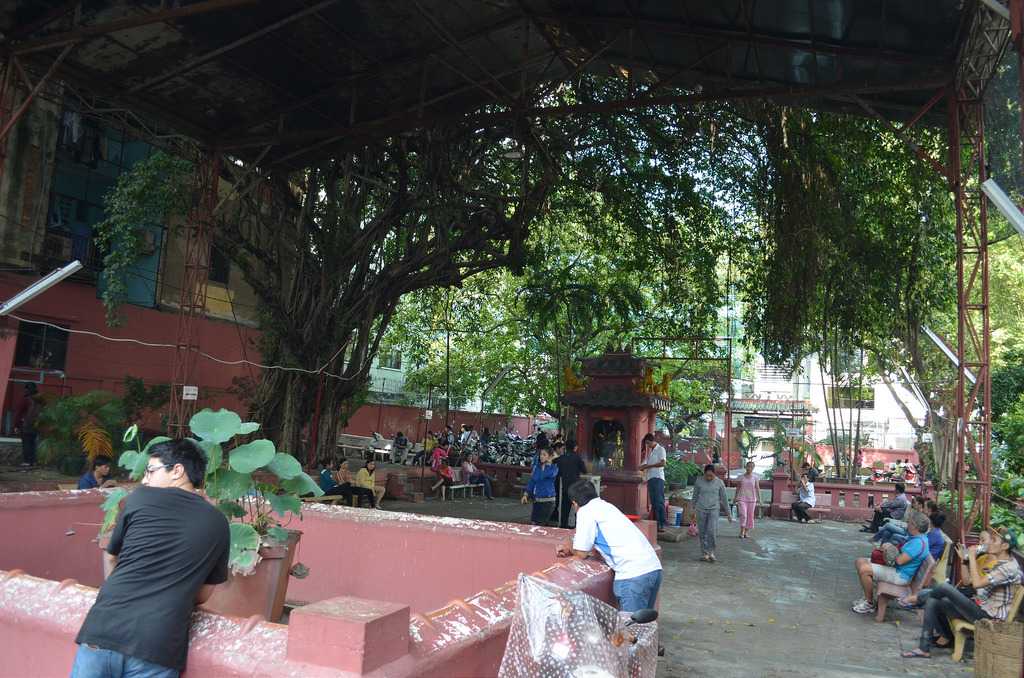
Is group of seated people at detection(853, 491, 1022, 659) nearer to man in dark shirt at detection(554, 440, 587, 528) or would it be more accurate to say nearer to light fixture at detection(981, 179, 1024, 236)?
light fixture at detection(981, 179, 1024, 236)

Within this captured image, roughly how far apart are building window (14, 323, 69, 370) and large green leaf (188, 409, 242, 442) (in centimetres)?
1451

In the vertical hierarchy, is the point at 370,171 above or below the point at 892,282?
above

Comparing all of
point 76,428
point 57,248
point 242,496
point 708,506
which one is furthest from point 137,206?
point 242,496

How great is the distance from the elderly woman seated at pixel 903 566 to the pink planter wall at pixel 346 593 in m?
3.55

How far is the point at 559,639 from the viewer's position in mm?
3293

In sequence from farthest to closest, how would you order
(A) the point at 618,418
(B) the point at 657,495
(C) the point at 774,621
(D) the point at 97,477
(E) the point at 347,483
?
(A) the point at 618,418 < (E) the point at 347,483 < (B) the point at 657,495 < (C) the point at 774,621 < (D) the point at 97,477

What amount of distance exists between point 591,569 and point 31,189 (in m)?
16.2

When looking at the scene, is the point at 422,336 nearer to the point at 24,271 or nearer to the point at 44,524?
the point at 24,271

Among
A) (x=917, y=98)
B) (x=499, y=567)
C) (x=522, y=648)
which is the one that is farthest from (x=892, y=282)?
(x=522, y=648)

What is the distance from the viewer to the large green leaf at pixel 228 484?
4.10 metres

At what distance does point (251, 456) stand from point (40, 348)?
15.2 meters

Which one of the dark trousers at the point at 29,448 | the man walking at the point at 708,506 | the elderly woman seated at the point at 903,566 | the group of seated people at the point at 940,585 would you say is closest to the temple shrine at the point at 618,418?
the man walking at the point at 708,506

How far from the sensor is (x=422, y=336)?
1017 inches

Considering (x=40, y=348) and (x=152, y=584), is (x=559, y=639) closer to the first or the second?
(x=152, y=584)
